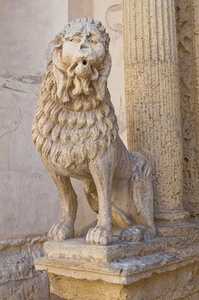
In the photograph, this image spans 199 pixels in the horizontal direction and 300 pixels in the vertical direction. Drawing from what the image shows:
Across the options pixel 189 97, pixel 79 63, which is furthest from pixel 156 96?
pixel 79 63

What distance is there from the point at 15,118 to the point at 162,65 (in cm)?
159

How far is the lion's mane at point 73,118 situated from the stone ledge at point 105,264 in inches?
19.5

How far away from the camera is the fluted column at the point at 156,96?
8.57ft

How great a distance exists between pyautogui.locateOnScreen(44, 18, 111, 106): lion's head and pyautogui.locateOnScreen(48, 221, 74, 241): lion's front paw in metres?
0.75

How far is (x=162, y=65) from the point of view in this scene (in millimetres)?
2676

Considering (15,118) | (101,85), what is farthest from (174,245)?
(15,118)

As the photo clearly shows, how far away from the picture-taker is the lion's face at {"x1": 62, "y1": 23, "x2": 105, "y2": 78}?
1.89m

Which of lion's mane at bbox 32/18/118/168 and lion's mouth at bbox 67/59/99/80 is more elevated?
lion's mouth at bbox 67/59/99/80

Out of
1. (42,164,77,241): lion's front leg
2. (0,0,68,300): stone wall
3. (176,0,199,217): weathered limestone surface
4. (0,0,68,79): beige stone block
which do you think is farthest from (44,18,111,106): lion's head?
(0,0,68,79): beige stone block

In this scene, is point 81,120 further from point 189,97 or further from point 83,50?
point 189,97

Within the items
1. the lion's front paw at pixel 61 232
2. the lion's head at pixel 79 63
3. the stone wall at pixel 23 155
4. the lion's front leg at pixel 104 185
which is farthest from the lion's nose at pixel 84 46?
the stone wall at pixel 23 155

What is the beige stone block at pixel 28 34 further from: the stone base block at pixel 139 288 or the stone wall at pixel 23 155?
the stone base block at pixel 139 288

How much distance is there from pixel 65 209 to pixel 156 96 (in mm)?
1093

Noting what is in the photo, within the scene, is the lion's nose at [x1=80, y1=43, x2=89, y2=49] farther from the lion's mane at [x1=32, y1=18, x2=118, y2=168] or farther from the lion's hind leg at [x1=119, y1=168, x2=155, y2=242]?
the lion's hind leg at [x1=119, y1=168, x2=155, y2=242]
